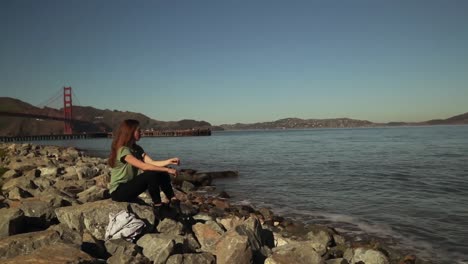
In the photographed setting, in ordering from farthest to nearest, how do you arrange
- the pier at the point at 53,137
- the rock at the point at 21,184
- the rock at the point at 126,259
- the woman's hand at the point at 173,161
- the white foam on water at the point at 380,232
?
1. the pier at the point at 53,137
2. the rock at the point at 21,184
3. the white foam on water at the point at 380,232
4. the woman's hand at the point at 173,161
5. the rock at the point at 126,259

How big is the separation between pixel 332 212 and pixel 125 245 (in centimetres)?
749

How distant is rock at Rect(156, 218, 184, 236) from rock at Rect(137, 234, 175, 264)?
23.2 inches

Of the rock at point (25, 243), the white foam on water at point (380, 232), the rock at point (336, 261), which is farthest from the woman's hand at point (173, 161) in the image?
the white foam on water at point (380, 232)

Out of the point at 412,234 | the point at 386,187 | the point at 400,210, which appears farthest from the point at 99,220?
the point at 386,187

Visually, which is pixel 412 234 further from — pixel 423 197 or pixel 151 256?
pixel 151 256

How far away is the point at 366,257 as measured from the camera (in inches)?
233

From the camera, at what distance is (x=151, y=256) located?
446cm

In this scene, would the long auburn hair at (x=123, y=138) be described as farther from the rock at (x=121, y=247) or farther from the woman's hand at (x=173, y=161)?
the rock at (x=121, y=247)

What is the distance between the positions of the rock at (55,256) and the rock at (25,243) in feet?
1.40

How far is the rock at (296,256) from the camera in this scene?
185 inches

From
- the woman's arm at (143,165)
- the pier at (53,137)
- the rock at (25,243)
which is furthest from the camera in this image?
the pier at (53,137)

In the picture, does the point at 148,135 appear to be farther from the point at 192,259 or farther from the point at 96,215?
the point at 192,259

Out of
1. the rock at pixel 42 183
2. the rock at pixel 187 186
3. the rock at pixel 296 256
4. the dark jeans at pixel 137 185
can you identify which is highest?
the dark jeans at pixel 137 185

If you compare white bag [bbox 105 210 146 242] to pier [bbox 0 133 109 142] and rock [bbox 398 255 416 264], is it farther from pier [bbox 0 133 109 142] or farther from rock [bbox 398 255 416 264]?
pier [bbox 0 133 109 142]
